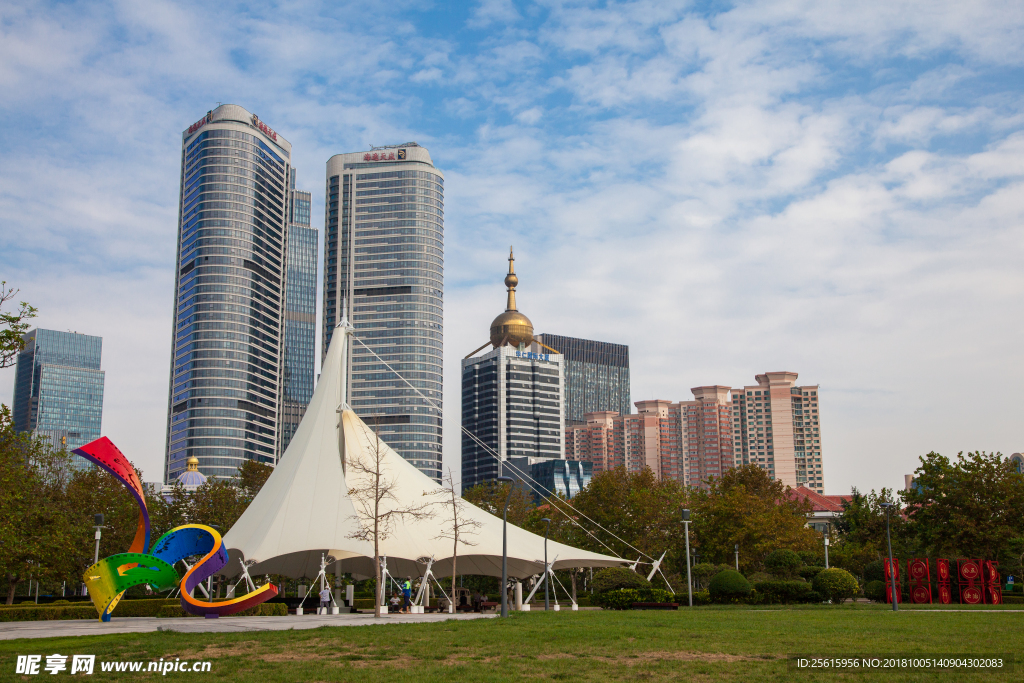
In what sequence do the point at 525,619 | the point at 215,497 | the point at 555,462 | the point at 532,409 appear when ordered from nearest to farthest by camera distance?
the point at 525,619, the point at 215,497, the point at 555,462, the point at 532,409

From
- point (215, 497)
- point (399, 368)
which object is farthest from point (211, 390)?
point (215, 497)

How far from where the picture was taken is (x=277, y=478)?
36750 mm

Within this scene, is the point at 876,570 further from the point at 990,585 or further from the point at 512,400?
the point at 512,400

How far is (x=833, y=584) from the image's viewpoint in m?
36.6

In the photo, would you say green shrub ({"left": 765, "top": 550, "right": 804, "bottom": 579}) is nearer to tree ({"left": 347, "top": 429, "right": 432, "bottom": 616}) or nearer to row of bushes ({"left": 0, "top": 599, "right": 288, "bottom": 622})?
tree ({"left": 347, "top": 429, "right": 432, "bottom": 616})

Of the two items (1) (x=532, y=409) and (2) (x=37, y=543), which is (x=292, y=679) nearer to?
(2) (x=37, y=543)

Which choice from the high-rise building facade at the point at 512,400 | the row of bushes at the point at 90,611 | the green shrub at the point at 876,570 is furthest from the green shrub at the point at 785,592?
the high-rise building facade at the point at 512,400

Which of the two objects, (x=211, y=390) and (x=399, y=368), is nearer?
(x=211, y=390)

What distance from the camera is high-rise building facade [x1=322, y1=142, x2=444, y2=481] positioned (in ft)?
495

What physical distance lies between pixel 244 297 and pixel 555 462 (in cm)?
6372

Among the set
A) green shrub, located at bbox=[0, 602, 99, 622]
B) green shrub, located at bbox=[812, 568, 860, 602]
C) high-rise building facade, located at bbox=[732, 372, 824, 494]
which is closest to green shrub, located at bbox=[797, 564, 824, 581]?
green shrub, located at bbox=[812, 568, 860, 602]

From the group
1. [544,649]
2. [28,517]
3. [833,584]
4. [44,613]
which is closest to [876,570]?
[833,584]

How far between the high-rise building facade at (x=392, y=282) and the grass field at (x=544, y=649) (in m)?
131

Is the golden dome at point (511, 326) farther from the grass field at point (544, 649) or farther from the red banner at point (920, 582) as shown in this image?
the grass field at point (544, 649)
